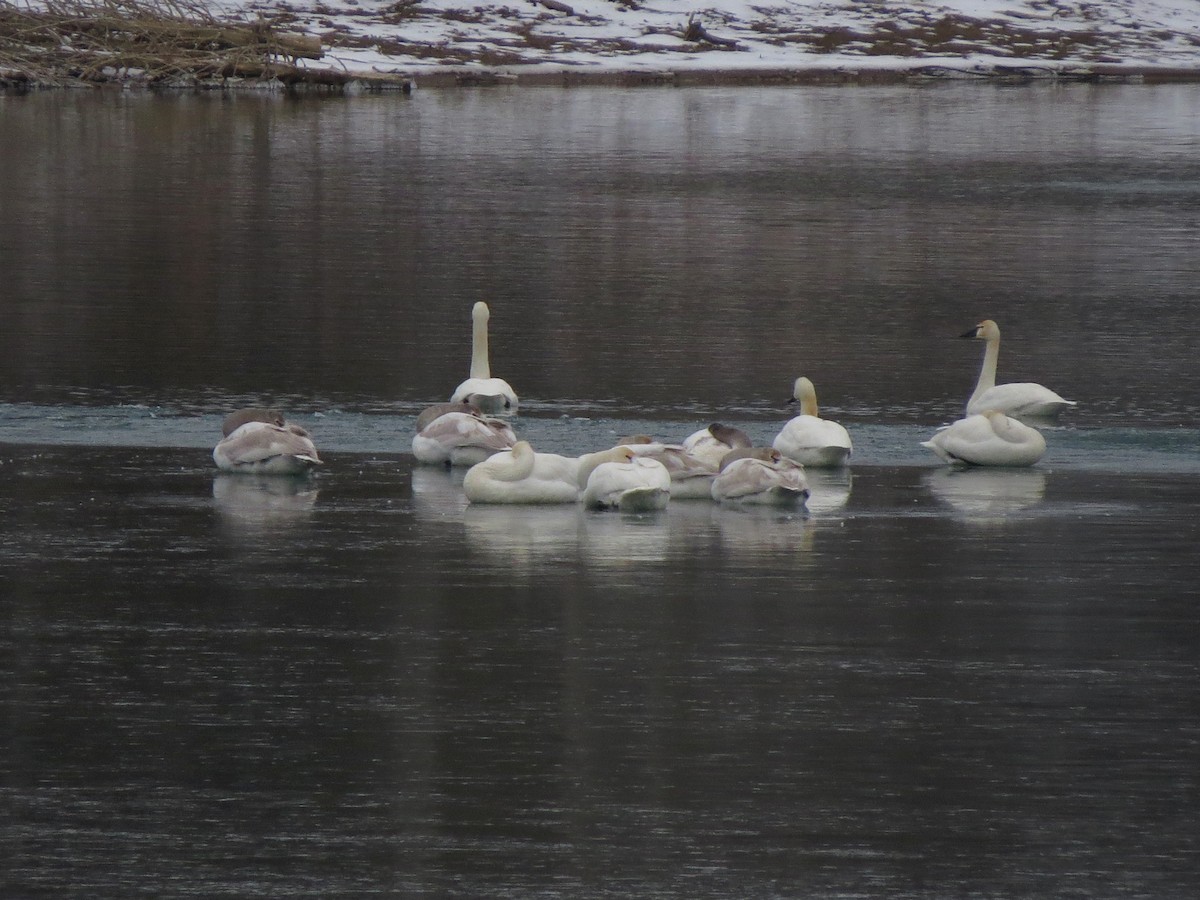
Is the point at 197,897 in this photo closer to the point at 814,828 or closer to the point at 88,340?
the point at 814,828

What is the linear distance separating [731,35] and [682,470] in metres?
65.0

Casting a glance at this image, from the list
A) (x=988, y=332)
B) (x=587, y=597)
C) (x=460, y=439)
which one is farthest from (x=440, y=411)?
(x=988, y=332)

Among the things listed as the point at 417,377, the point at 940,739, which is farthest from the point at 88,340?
the point at 940,739

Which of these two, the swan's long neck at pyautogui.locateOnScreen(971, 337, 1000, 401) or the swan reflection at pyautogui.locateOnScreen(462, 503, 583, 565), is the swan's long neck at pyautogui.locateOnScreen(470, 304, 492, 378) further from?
the swan reflection at pyautogui.locateOnScreen(462, 503, 583, 565)

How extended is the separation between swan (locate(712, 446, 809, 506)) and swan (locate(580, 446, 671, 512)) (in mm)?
323

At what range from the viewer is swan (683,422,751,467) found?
11.4m

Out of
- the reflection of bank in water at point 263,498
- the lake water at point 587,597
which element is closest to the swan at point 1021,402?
the lake water at point 587,597

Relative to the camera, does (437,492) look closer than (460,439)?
Yes

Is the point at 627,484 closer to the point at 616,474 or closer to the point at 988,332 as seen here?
the point at 616,474

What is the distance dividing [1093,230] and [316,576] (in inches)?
748

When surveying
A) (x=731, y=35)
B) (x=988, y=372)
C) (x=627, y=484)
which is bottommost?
(x=731, y=35)

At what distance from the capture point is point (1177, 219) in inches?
1093

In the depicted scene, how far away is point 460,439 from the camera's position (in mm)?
11680

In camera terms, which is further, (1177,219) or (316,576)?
(1177,219)
